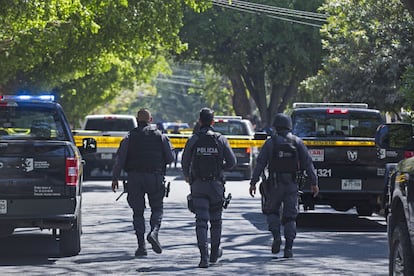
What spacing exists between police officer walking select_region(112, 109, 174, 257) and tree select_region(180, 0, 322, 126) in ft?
99.5

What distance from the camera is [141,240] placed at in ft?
43.0

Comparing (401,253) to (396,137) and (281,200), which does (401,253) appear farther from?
(281,200)

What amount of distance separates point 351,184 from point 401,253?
823cm

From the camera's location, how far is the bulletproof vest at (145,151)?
13062mm

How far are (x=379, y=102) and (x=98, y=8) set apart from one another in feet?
29.8

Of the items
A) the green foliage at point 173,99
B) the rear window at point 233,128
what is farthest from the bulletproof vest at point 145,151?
the green foliage at point 173,99

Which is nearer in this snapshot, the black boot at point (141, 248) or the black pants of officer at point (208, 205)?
the black pants of officer at point (208, 205)

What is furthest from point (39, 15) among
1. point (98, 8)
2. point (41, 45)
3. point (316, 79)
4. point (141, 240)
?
point (316, 79)

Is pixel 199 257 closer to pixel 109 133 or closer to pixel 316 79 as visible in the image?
pixel 109 133

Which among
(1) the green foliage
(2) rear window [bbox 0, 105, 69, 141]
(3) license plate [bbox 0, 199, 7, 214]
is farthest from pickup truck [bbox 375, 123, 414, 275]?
(1) the green foliage

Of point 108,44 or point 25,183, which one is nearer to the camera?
point 25,183

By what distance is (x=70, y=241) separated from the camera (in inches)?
518

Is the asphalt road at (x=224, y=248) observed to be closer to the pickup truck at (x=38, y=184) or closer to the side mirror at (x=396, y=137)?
the pickup truck at (x=38, y=184)

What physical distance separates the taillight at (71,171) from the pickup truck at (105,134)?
16.9 metres
